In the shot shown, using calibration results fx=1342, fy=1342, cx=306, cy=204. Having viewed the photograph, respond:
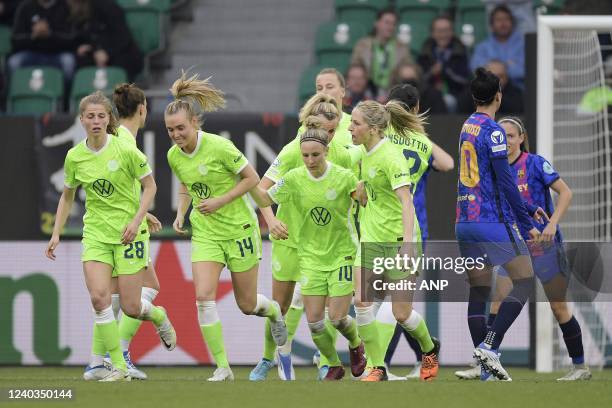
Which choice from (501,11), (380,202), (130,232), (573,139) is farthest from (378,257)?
(501,11)

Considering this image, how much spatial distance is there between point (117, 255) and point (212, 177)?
2.84 ft

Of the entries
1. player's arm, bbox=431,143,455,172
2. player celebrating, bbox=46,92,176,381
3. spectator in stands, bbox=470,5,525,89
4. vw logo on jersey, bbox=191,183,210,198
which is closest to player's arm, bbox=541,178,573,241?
player's arm, bbox=431,143,455,172

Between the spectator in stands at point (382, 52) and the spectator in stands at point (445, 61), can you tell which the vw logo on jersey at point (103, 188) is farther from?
the spectator in stands at point (445, 61)

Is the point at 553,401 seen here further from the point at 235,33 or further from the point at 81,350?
the point at 235,33

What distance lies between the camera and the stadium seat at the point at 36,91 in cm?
1470

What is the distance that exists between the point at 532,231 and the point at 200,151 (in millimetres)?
2426

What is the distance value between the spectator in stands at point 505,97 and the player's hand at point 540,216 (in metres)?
3.29

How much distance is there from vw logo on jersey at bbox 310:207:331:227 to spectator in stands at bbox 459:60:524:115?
4.03 meters

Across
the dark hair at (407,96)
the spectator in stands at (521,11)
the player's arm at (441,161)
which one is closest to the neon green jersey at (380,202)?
the player's arm at (441,161)

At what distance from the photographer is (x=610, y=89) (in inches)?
481

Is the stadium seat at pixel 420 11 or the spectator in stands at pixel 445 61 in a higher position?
the stadium seat at pixel 420 11

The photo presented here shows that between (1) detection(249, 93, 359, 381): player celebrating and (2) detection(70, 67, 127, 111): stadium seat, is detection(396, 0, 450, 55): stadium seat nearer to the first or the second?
(2) detection(70, 67, 127, 111): stadium seat

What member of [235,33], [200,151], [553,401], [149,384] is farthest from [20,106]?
[553,401]

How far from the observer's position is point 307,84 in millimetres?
14289
